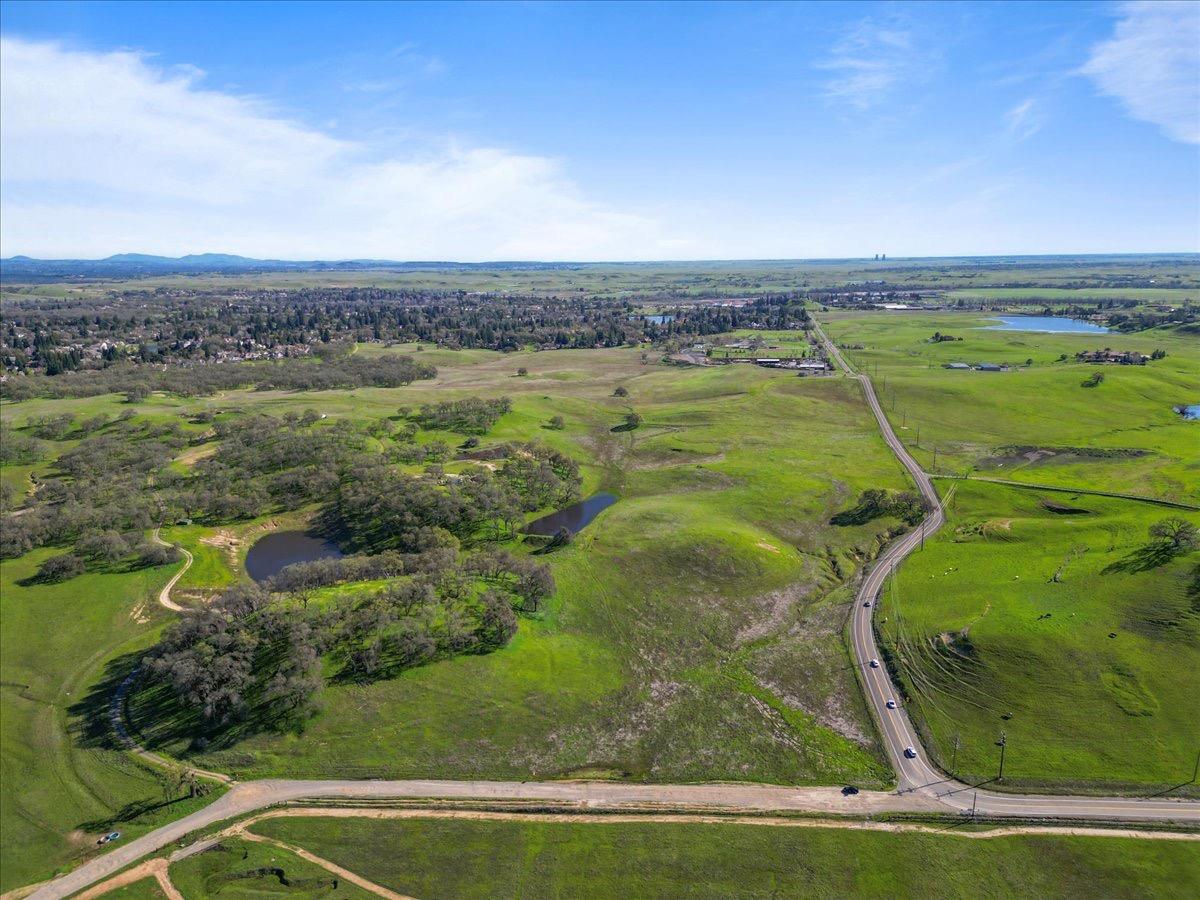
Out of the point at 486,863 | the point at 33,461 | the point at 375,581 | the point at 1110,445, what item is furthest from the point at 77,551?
the point at 1110,445

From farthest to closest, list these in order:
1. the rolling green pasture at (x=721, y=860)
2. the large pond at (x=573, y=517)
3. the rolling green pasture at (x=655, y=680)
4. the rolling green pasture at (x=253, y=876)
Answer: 1. the large pond at (x=573, y=517)
2. the rolling green pasture at (x=655, y=680)
3. the rolling green pasture at (x=721, y=860)
4. the rolling green pasture at (x=253, y=876)

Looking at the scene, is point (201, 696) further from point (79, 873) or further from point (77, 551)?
point (77, 551)

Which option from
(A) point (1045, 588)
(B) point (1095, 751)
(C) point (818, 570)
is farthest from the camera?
(C) point (818, 570)

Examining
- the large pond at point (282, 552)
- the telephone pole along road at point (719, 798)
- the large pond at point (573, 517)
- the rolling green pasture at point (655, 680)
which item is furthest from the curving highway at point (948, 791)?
the large pond at point (282, 552)

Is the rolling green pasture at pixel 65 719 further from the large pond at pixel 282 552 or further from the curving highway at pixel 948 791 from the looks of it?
the curving highway at pixel 948 791

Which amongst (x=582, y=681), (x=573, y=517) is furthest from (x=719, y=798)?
(x=573, y=517)

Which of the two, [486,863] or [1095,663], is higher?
[1095,663]
